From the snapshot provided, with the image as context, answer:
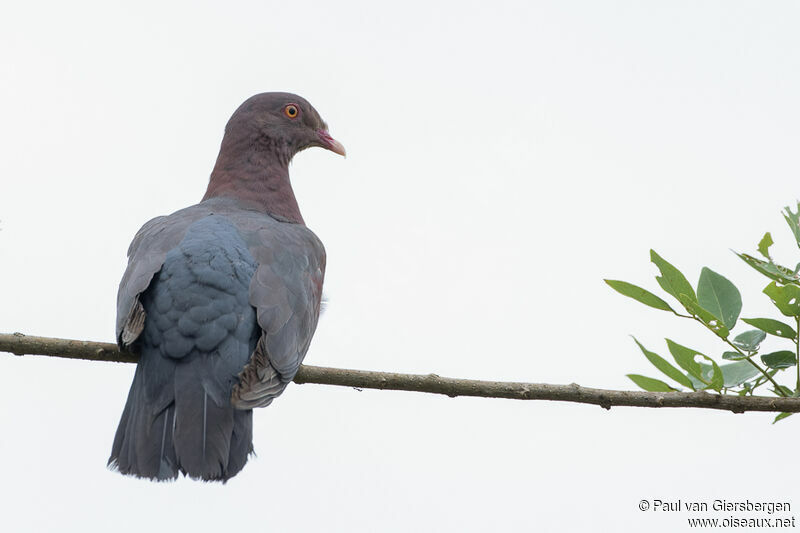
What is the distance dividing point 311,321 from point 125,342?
0.85 metres

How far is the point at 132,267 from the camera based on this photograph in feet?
13.6

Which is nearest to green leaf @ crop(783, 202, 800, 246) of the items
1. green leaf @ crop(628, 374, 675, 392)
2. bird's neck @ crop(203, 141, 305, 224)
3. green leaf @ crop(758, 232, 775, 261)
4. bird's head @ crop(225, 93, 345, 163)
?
green leaf @ crop(758, 232, 775, 261)

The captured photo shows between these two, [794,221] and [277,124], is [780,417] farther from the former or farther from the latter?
[277,124]

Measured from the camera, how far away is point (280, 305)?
13.1 feet

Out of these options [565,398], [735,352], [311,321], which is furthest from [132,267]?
[735,352]

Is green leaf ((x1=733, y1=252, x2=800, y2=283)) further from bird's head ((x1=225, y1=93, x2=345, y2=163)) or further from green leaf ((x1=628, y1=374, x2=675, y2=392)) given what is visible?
bird's head ((x1=225, y1=93, x2=345, y2=163))

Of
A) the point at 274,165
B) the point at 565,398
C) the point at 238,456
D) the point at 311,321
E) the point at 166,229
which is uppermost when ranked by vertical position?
the point at 274,165

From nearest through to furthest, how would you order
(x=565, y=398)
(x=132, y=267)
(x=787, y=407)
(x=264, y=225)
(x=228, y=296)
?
1. (x=787, y=407)
2. (x=565, y=398)
3. (x=228, y=296)
4. (x=132, y=267)
5. (x=264, y=225)

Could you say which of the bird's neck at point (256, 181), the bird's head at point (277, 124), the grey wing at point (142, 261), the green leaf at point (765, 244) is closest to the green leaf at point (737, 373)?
the green leaf at point (765, 244)

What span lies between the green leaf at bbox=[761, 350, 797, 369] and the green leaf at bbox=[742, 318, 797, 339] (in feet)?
0.18

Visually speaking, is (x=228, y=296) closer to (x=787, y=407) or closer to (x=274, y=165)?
(x=274, y=165)

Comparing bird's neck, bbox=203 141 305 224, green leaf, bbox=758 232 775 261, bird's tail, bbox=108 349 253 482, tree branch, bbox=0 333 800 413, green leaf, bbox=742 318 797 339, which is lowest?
bird's tail, bbox=108 349 253 482

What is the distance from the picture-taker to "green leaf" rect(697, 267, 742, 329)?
3000 millimetres

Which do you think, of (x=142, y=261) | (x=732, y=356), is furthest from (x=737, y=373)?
(x=142, y=261)
